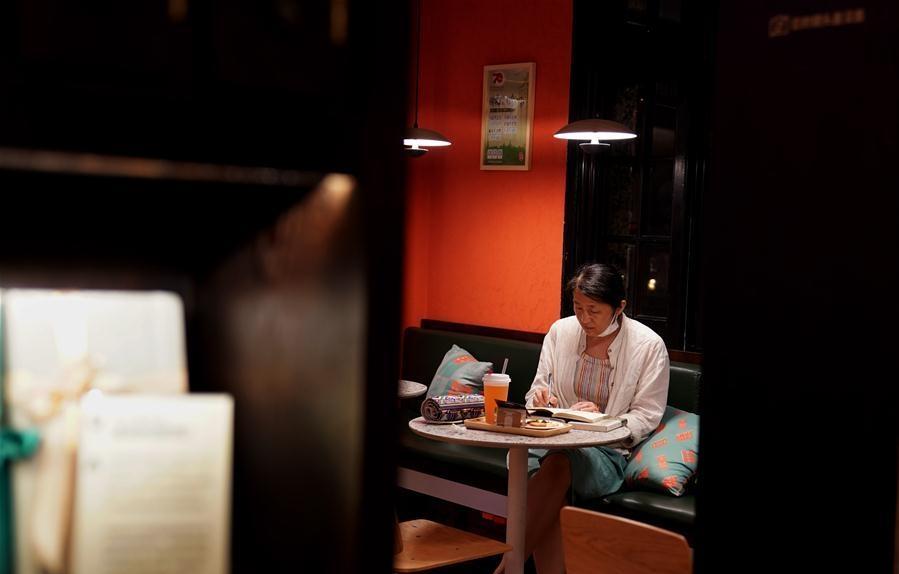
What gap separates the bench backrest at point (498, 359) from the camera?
4.28 m

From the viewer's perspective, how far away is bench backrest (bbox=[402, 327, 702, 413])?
169 inches

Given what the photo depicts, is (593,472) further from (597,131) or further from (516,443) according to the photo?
(597,131)

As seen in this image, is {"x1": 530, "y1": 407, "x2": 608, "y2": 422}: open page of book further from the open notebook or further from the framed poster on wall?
the framed poster on wall

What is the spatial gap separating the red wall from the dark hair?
110 cm

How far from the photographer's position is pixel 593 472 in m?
3.92

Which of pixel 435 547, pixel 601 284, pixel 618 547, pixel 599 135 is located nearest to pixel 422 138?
pixel 599 135

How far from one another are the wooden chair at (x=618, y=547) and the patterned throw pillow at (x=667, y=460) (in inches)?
67.4

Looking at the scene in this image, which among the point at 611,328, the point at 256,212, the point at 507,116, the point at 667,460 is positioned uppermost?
the point at 507,116

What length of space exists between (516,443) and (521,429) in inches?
4.5

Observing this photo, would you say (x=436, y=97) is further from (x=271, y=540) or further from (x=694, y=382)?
(x=271, y=540)

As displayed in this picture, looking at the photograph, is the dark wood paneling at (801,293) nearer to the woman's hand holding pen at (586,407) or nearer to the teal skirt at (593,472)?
the woman's hand holding pen at (586,407)

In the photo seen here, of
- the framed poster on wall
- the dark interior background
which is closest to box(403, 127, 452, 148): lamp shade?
the framed poster on wall

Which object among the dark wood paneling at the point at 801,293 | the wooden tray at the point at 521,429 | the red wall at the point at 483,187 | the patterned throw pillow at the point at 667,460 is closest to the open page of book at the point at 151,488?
the dark wood paneling at the point at 801,293

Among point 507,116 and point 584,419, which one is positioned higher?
point 507,116
